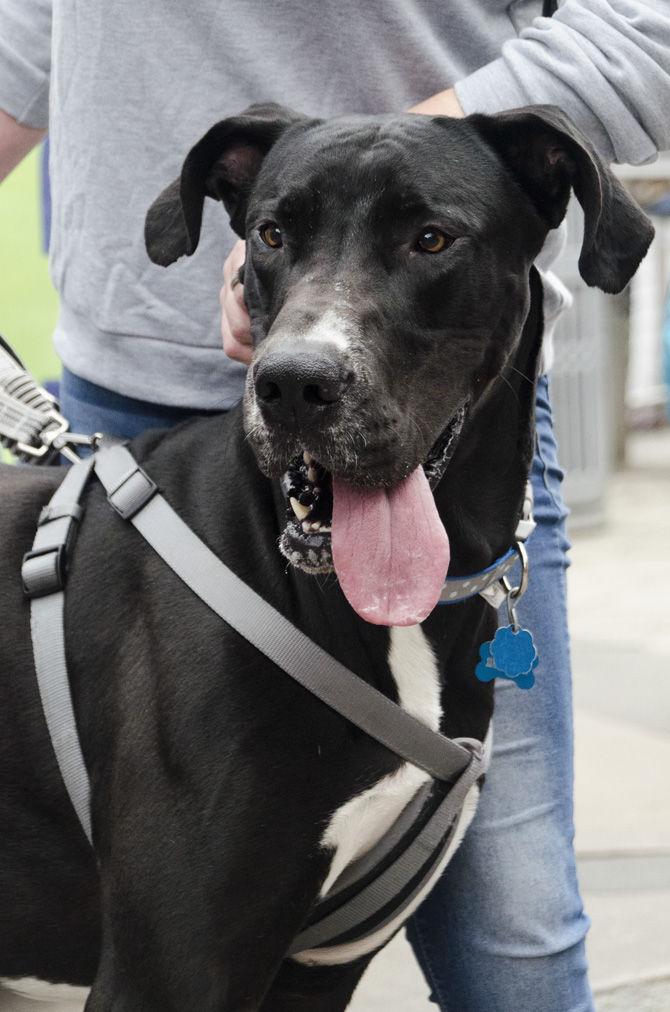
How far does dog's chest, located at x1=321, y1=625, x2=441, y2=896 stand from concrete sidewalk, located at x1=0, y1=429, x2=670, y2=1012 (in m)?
1.12

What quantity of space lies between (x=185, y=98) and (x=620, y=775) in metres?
3.08

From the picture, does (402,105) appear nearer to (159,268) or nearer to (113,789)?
(159,268)

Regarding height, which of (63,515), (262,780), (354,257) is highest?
(354,257)

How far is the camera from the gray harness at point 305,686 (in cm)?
201

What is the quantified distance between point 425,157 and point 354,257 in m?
0.18

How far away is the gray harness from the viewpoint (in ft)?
6.58

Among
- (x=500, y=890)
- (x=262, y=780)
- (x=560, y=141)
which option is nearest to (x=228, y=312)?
(x=560, y=141)

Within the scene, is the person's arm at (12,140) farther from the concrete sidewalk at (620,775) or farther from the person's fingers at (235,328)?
the concrete sidewalk at (620,775)

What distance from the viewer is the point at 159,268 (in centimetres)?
236

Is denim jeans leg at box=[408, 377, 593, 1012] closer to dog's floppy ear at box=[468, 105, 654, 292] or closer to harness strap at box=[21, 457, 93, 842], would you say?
dog's floppy ear at box=[468, 105, 654, 292]

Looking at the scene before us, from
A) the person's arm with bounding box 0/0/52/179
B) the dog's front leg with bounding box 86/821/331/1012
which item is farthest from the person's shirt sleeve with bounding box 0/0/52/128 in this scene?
the dog's front leg with bounding box 86/821/331/1012

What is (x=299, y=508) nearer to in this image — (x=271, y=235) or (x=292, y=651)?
(x=292, y=651)

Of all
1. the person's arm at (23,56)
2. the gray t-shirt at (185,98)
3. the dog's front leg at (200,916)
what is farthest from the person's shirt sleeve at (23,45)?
the dog's front leg at (200,916)

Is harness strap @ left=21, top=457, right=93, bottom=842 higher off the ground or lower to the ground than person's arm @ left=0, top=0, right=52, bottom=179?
lower
